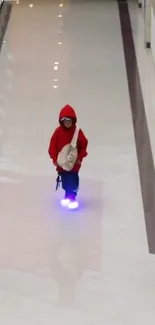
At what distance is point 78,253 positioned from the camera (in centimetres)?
531

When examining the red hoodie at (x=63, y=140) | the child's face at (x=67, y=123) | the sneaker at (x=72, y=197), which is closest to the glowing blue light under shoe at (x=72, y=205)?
the sneaker at (x=72, y=197)

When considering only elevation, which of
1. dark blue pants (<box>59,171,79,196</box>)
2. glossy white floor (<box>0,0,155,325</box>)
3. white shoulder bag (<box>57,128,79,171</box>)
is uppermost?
white shoulder bag (<box>57,128,79,171</box>)

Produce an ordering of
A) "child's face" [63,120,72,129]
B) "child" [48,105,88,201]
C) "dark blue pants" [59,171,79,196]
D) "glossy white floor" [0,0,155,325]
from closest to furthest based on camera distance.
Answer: "glossy white floor" [0,0,155,325] < "child's face" [63,120,72,129] < "child" [48,105,88,201] < "dark blue pants" [59,171,79,196]

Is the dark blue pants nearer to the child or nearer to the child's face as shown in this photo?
the child

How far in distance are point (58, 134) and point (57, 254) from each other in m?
0.96

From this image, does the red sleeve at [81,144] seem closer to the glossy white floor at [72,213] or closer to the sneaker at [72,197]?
the sneaker at [72,197]

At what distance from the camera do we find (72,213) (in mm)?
5898

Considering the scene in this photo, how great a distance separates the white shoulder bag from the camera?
18.8 ft

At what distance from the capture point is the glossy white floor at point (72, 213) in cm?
473

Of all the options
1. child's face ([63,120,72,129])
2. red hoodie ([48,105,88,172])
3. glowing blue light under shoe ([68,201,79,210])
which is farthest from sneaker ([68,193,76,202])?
child's face ([63,120,72,129])

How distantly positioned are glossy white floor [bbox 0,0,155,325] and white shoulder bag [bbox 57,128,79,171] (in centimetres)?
39

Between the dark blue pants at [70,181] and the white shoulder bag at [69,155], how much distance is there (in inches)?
4.4

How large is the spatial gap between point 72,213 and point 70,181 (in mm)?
238

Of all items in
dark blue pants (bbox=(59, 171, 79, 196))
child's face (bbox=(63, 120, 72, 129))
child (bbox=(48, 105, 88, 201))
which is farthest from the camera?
dark blue pants (bbox=(59, 171, 79, 196))
